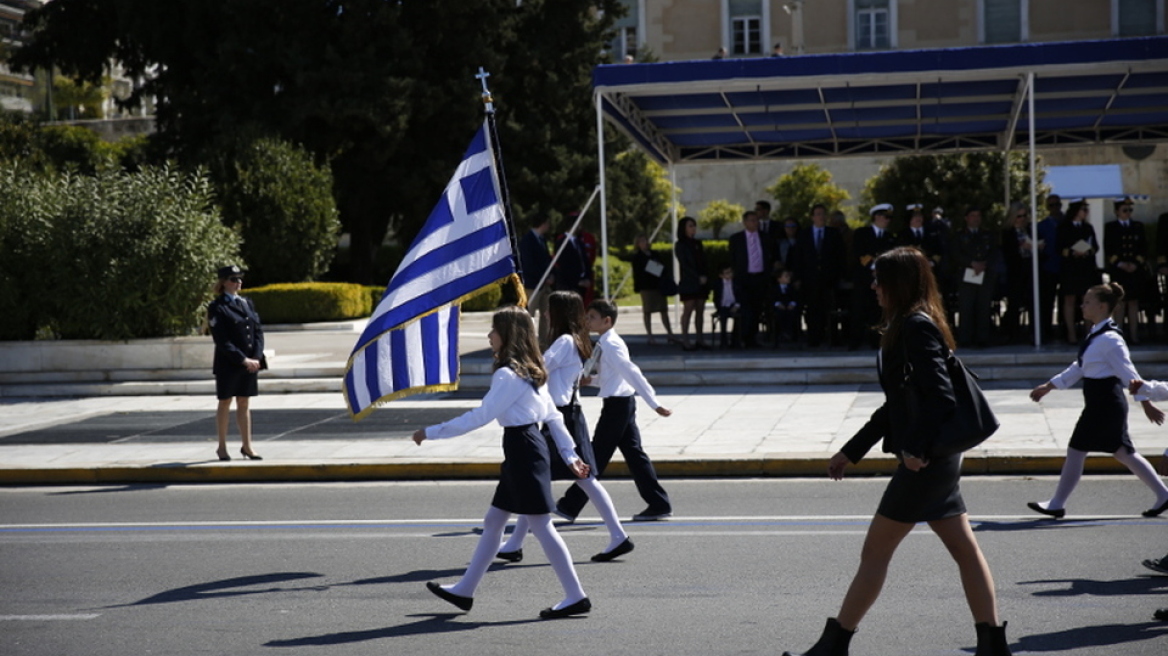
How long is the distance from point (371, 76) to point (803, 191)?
57.7 ft

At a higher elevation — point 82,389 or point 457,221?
point 457,221

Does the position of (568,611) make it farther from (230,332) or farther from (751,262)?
(751,262)

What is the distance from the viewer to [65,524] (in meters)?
9.62

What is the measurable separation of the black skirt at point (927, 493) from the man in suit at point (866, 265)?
11680 mm

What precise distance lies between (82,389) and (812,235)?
1032 centimetres

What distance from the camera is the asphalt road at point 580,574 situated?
6.09 metres

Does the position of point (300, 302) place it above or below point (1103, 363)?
below

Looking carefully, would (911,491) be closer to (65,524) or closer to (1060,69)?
(65,524)

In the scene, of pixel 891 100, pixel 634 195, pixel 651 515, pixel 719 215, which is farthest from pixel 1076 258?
pixel 719 215

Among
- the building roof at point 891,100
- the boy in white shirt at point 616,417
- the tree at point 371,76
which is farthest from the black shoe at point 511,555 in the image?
the tree at point 371,76

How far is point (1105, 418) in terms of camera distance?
8.09 metres

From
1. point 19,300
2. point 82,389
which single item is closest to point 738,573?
point 82,389

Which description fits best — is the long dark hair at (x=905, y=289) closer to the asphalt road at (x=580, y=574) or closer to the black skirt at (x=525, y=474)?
the asphalt road at (x=580, y=574)

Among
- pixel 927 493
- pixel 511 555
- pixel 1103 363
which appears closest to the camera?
pixel 927 493
